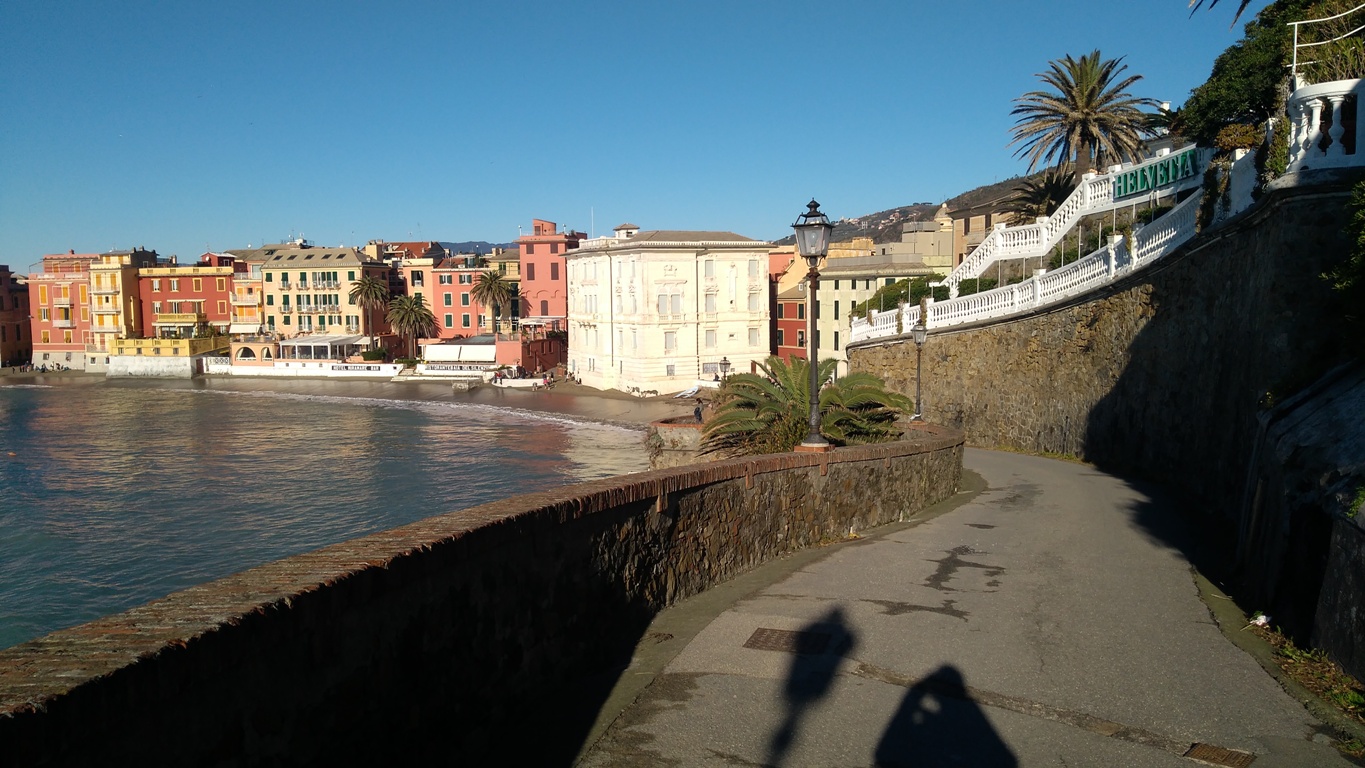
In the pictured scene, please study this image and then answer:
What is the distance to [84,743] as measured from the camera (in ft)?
10.2

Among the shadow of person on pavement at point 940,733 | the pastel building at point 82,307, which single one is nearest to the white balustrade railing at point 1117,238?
the shadow of person on pavement at point 940,733

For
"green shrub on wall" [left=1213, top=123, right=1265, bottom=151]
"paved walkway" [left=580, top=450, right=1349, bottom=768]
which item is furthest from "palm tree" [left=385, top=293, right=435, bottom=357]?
"paved walkway" [left=580, top=450, right=1349, bottom=768]

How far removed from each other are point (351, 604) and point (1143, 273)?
67.6 feet

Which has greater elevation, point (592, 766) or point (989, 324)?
point (989, 324)

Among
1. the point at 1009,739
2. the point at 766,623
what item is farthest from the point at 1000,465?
the point at 1009,739

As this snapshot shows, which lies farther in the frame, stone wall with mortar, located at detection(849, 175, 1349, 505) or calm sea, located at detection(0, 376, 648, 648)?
calm sea, located at detection(0, 376, 648, 648)

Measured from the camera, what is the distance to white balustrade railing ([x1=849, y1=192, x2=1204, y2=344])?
19984 millimetres

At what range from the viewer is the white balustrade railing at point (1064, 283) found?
1998 cm

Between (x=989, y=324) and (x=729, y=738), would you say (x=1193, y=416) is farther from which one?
(x=729, y=738)

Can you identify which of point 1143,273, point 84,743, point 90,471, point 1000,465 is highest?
point 1143,273

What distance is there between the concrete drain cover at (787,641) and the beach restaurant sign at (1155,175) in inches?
982

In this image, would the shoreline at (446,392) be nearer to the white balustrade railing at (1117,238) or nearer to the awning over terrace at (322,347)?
the awning over terrace at (322,347)

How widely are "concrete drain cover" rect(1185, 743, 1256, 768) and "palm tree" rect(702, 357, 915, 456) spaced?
9.53m

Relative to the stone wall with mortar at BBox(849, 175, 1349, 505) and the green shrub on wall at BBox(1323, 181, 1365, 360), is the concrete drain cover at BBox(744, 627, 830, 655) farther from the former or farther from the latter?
the stone wall with mortar at BBox(849, 175, 1349, 505)
